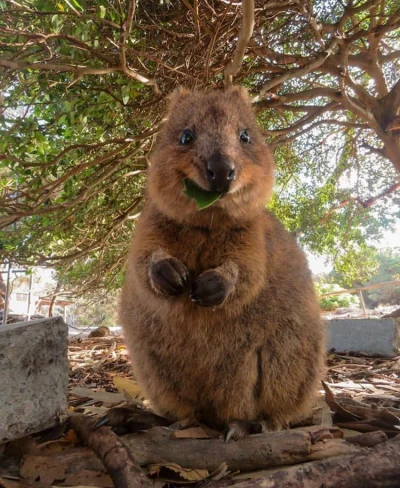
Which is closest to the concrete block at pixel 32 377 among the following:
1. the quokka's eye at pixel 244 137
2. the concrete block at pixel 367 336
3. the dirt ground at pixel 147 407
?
the dirt ground at pixel 147 407

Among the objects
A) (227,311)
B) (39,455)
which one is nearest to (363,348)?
(227,311)

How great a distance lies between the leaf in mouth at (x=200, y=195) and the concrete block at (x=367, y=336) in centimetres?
421

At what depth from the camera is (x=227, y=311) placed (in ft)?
9.45

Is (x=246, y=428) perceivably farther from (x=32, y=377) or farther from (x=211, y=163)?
(x=211, y=163)

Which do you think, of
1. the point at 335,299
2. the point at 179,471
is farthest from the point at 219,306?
the point at 335,299

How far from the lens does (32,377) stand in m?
2.51

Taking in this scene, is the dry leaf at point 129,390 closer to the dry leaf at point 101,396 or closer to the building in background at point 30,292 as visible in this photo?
the dry leaf at point 101,396

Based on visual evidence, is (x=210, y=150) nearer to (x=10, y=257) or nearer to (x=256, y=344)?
(x=256, y=344)

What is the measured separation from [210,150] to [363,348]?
5.22 m

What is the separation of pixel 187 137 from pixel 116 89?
2769 millimetres

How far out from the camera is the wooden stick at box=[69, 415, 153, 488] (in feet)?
6.60

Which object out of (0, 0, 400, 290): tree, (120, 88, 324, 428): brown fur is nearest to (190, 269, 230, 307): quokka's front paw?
(120, 88, 324, 428): brown fur

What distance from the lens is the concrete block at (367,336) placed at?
6.71 metres

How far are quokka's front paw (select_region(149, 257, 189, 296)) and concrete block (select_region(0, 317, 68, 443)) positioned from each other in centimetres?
58
